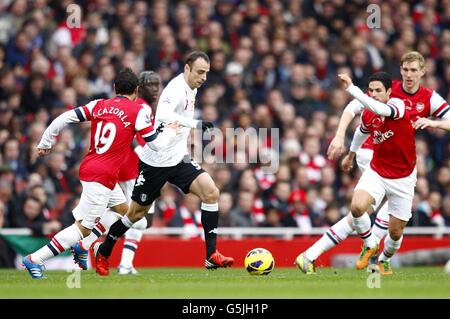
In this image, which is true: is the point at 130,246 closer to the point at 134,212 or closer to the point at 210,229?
the point at 134,212

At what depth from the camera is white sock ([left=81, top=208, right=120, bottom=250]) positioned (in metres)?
12.4

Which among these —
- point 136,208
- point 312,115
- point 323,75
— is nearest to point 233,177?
point 312,115

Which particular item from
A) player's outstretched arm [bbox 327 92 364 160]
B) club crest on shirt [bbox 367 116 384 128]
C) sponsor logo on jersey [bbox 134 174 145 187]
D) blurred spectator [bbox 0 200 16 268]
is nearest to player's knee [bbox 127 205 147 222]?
sponsor logo on jersey [bbox 134 174 145 187]

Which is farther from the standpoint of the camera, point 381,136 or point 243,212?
point 243,212

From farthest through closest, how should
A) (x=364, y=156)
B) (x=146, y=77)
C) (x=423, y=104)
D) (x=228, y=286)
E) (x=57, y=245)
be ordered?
(x=364, y=156) → (x=146, y=77) → (x=423, y=104) → (x=57, y=245) → (x=228, y=286)

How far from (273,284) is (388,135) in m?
2.50

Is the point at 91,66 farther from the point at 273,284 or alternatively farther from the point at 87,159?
the point at 273,284

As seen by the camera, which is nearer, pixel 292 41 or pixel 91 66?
pixel 91 66

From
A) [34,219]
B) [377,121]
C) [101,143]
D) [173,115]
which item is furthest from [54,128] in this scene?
[34,219]

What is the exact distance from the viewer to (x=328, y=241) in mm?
11719

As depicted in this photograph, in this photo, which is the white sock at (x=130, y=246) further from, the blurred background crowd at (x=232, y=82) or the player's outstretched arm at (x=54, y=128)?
the blurred background crowd at (x=232, y=82)

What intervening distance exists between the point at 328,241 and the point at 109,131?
9.16 ft

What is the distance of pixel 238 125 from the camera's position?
1841 centimetres

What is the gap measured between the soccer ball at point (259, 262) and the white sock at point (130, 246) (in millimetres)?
1760
